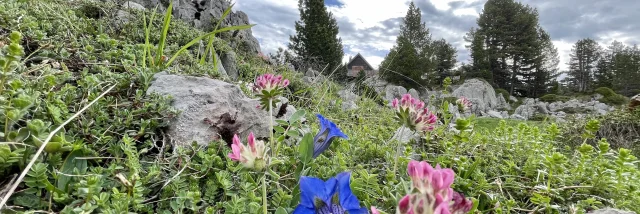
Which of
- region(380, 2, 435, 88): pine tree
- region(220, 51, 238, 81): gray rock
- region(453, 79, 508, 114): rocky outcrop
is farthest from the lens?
region(453, 79, 508, 114): rocky outcrop

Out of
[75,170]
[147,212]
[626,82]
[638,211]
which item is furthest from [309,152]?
[626,82]

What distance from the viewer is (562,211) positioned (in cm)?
128

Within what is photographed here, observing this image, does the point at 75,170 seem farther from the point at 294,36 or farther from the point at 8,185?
the point at 294,36

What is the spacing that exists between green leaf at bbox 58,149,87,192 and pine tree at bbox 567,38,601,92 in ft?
190

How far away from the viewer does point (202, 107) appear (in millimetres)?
1518

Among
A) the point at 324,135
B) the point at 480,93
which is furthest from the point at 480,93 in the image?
the point at 324,135

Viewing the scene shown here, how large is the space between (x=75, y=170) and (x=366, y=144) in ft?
3.92

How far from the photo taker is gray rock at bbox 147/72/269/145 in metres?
1.40

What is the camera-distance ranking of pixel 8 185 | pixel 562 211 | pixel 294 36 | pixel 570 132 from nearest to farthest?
1. pixel 8 185
2. pixel 562 211
3. pixel 570 132
4. pixel 294 36

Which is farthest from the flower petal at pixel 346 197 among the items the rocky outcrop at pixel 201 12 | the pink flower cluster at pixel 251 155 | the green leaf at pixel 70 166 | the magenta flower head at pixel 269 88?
the rocky outcrop at pixel 201 12

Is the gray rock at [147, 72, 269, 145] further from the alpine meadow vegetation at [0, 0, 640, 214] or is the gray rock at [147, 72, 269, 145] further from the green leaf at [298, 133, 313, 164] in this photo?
the green leaf at [298, 133, 313, 164]

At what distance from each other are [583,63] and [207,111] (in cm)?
6118

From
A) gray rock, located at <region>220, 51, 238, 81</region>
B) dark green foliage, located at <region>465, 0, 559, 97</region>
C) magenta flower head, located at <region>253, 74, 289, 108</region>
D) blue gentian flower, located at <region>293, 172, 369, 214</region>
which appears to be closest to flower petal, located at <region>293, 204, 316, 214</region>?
blue gentian flower, located at <region>293, 172, 369, 214</region>

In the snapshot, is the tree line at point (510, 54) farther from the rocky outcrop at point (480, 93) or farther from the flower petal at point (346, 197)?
the flower petal at point (346, 197)
